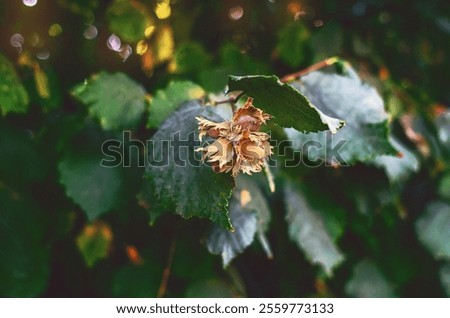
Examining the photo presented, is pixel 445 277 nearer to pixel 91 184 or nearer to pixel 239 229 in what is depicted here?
pixel 239 229

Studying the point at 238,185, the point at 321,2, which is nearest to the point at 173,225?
the point at 238,185

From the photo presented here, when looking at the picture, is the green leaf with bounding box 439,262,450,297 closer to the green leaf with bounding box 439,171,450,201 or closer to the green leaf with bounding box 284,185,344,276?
the green leaf with bounding box 439,171,450,201

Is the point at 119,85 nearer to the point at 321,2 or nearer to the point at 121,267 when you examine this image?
the point at 121,267

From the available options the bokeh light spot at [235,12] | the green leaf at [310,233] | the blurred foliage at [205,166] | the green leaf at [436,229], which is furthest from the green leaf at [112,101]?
the green leaf at [436,229]

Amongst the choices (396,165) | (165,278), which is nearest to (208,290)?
(165,278)

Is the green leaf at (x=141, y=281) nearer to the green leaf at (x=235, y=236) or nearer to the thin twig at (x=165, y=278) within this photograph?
the thin twig at (x=165, y=278)
